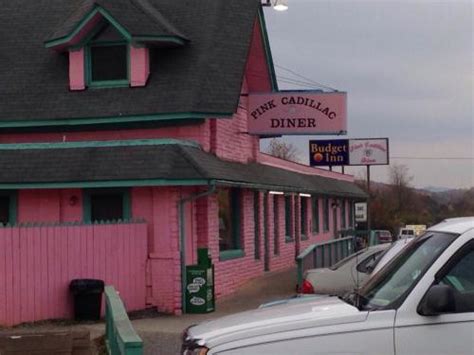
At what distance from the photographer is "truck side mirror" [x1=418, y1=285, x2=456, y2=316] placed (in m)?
5.09

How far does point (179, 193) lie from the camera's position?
678 inches

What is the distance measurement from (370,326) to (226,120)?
1523 centimetres

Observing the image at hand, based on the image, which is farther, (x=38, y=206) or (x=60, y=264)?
(x=38, y=206)

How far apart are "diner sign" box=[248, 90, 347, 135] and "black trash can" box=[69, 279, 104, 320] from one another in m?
7.17

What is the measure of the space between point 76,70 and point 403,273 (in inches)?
574

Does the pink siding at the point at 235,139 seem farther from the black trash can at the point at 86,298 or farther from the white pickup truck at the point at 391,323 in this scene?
the white pickup truck at the point at 391,323

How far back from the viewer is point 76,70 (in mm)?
19250

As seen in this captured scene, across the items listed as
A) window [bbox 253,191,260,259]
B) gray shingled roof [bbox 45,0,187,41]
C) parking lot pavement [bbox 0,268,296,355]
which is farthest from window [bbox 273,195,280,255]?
gray shingled roof [bbox 45,0,187,41]

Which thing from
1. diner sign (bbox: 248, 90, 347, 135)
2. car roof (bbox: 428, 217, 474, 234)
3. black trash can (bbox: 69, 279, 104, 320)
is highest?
diner sign (bbox: 248, 90, 347, 135)

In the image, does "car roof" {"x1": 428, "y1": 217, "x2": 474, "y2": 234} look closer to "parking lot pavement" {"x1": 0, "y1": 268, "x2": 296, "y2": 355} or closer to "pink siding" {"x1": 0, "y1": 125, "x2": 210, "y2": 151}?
"parking lot pavement" {"x1": 0, "y1": 268, "x2": 296, "y2": 355}

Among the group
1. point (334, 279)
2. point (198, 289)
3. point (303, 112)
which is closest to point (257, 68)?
point (303, 112)

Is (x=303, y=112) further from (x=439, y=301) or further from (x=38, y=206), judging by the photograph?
(x=439, y=301)

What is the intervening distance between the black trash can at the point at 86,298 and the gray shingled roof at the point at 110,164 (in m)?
2.23

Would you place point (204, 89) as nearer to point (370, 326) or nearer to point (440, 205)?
point (370, 326)
